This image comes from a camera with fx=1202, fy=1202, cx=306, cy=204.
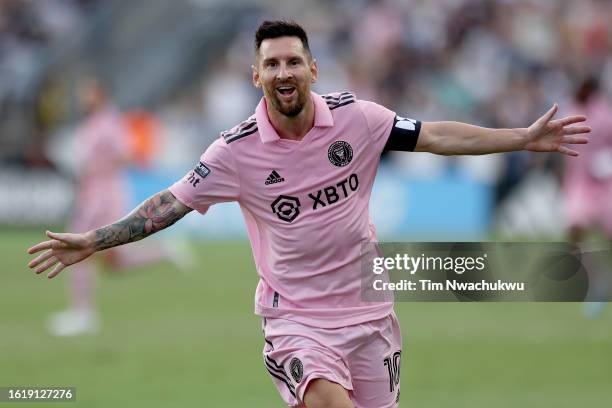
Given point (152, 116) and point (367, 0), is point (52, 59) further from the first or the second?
point (367, 0)

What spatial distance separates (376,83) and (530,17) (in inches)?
157

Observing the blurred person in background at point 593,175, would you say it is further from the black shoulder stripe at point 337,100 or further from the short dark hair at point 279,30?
the short dark hair at point 279,30

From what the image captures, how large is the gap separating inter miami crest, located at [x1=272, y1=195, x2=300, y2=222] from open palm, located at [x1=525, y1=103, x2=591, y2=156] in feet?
4.28

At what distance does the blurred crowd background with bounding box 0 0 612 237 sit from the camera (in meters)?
22.1

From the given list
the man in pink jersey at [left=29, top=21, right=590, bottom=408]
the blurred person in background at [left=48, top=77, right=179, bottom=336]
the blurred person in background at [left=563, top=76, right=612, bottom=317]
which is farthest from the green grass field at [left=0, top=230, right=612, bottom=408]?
the man in pink jersey at [left=29, top=21, right=590, bottom=408]

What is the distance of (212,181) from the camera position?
6.41 metres

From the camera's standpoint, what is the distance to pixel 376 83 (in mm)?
24609

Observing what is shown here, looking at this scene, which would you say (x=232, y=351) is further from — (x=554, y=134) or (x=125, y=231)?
(x=554, y=134)

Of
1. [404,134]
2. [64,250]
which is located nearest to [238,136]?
[404,134]

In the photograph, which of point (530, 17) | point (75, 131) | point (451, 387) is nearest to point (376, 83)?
point (530, 17)

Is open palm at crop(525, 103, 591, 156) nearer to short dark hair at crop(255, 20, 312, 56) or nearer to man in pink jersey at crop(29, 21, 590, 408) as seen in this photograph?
man in pink jersey at crop(29, 21, 590, 408)

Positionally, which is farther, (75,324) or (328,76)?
(328,76)

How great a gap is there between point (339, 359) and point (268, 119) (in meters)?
1.34

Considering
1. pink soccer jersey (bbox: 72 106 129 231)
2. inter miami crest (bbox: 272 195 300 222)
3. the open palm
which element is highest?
pink soccer jersey (bbox: 72 106 129 231)
